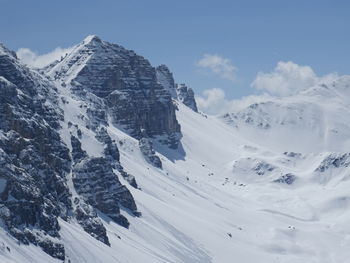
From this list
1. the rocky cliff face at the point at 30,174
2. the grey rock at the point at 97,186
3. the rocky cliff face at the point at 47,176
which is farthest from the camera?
the grey rock at the point at 97,186

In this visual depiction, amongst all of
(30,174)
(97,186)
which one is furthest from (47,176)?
(97,186)

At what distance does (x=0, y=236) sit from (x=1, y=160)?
52.7 feet

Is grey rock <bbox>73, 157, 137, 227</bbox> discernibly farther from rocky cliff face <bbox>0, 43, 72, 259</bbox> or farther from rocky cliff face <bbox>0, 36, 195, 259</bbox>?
rocky cliff face <bbox>0, 43, 72, 259</bbox>

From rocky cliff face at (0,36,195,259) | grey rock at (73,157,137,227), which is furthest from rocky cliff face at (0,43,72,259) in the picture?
grey rock at (73,157,137,227)

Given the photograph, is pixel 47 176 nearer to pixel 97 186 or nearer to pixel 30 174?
pixel 30 174

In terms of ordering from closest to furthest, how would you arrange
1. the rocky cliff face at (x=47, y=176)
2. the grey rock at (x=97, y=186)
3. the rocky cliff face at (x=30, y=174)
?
the rocky cliff face at (x=30, y=174) < the rocky cliff face at (x=47, y=176) < the grey rock at (x=97, y=186)

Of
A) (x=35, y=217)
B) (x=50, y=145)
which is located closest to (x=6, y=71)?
(x=50, y=145)

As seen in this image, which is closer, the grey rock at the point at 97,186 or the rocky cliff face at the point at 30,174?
the rocky cliff face at the point at 30,174

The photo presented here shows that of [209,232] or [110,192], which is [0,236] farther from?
[209,232]

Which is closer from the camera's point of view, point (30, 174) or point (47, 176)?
point (30, 174)

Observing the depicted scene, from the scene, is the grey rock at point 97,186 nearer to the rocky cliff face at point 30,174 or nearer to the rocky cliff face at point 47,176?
the rocky cliff face at point 47,176

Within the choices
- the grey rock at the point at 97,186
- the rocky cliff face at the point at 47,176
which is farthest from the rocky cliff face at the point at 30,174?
the grey rock at the point at 97,186

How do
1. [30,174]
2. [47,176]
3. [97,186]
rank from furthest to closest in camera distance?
[97,186] → [47,176] → [30,174]

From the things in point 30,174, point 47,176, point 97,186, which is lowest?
point 30,174
